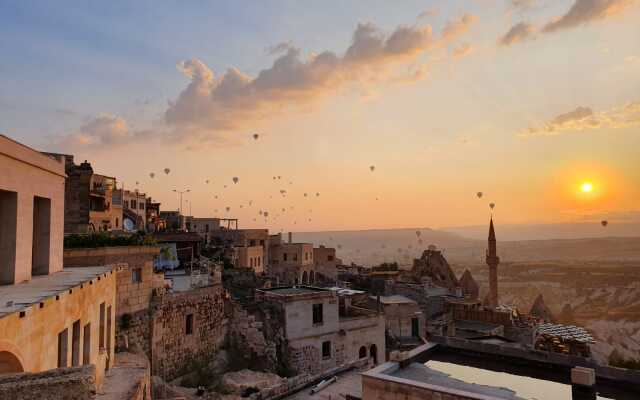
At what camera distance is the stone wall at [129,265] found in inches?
728

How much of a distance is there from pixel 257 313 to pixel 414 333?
15116mm

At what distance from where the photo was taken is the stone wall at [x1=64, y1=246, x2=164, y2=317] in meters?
18.5

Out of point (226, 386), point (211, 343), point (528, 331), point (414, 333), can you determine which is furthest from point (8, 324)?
point (528, 331)

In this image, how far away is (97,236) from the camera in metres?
19.5

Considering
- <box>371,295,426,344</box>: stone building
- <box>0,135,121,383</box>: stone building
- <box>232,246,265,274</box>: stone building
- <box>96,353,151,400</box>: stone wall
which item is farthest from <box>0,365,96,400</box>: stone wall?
<box>232,246,265,274</box>: stone building

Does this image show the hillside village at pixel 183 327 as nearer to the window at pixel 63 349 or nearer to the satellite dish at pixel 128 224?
the window at pixel 63 349

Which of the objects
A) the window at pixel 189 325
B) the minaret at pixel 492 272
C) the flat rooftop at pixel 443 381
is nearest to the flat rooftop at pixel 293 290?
the window at pixel 189 325

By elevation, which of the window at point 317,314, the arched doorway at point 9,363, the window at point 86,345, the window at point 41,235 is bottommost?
the window at point 317,314

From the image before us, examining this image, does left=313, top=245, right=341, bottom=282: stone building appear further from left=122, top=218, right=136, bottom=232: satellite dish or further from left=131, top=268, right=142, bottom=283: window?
left=131, top=268, right=142, bottom=283: window

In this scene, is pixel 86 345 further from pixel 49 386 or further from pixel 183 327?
pixel 183 327

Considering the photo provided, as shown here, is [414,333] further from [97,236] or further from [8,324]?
[8,324]

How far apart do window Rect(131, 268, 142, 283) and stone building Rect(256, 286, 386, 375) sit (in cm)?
921

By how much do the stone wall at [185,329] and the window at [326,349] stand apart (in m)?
6.79

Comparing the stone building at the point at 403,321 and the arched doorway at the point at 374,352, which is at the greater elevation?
the stone building at the point at 403,321
